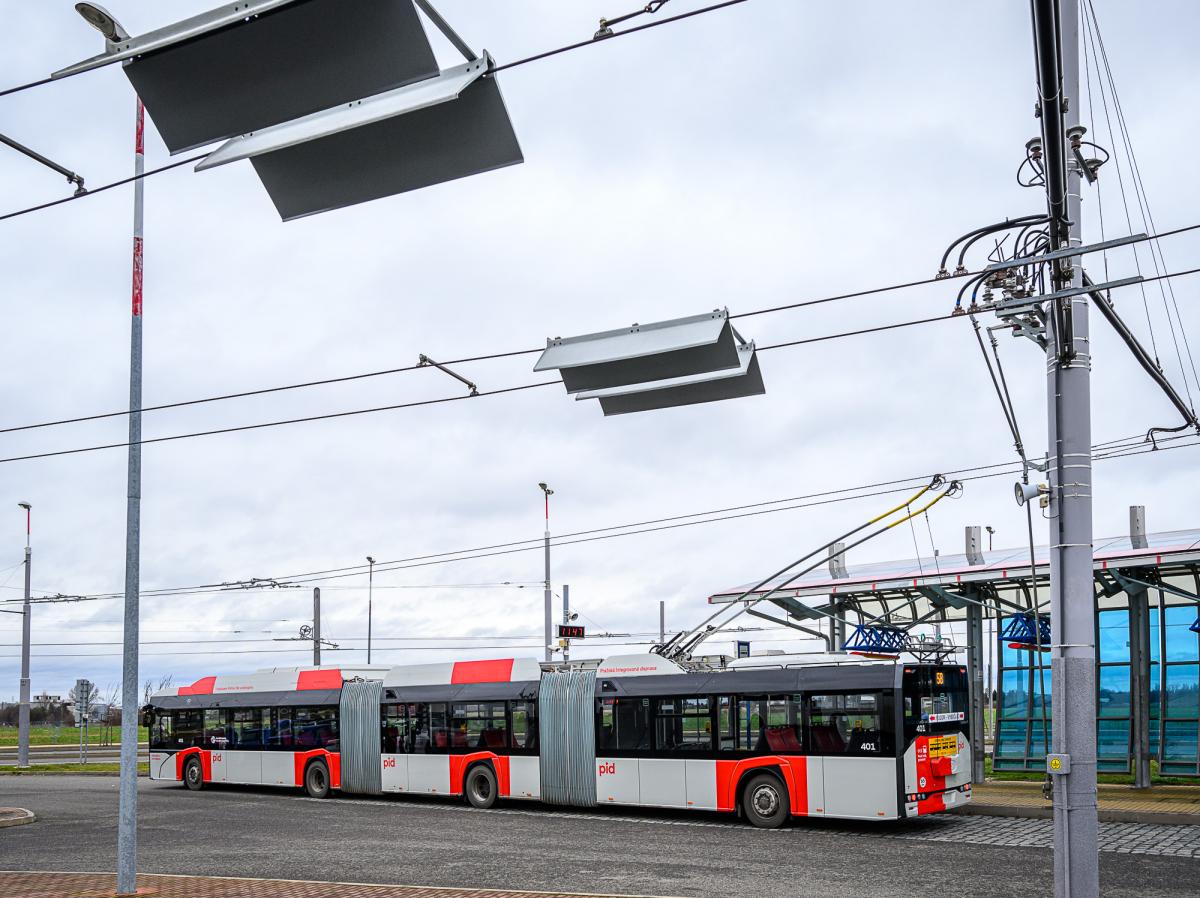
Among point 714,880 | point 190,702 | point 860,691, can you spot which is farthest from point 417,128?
point 190,702

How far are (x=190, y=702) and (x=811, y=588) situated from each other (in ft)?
52.9

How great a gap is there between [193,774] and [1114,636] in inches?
873

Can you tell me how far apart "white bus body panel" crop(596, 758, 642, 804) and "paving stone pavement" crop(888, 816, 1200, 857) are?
4.87 meters

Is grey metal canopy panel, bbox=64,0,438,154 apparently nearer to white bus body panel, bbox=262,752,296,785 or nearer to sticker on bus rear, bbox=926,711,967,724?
sticker on bus rear, bbox=926,711,967,724

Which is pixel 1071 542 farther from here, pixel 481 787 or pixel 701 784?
pixel 481 787

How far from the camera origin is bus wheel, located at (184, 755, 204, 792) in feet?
99.3

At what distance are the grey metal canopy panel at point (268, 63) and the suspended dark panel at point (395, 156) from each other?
0.46 metres

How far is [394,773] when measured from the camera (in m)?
26.0

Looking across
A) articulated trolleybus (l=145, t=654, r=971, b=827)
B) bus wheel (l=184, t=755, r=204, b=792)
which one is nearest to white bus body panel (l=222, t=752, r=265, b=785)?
articulated trolleybus (l=145, t=654, r=971, b=827)

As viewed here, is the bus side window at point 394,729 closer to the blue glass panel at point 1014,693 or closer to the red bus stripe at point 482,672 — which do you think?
the red bus stripe at point 482,672

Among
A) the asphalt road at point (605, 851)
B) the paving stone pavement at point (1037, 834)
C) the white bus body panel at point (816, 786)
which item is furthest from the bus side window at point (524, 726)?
the paving stone pavement at point (1037, 834)

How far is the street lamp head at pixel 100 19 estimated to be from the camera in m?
10.5

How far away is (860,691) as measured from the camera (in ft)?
62.2

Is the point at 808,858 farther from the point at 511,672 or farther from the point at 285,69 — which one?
the point at 285,69
